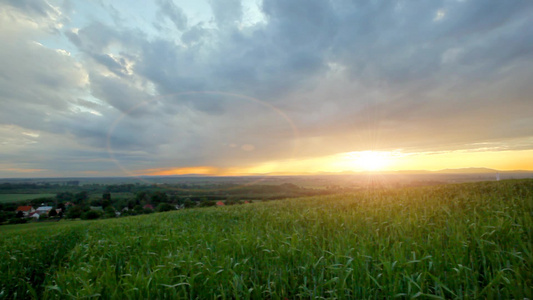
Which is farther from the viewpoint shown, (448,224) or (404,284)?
(448,224)

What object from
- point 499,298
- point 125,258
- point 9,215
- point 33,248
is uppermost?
point 499,298

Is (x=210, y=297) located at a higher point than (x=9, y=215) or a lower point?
higher

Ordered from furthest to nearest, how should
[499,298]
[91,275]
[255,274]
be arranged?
[91,275] < [255,274] < [499,298]

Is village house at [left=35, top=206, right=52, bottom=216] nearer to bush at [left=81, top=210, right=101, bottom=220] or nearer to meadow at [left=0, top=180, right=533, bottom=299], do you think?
bush at [left=81, top=210, right=101, bottom=220]

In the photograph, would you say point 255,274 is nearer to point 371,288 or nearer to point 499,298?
point 371,288

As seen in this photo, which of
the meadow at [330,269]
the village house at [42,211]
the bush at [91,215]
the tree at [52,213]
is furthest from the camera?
the village house at [42,211]

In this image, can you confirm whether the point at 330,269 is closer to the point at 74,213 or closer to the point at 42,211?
the point at 74,213

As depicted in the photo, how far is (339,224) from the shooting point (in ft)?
20.7

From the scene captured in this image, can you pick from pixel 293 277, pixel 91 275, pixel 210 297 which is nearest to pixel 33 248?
pixel 91 275

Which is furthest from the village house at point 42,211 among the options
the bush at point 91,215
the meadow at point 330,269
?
the meadow at point 330,269

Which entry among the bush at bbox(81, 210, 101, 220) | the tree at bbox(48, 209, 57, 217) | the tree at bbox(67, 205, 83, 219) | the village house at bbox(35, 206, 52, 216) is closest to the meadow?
the bush at bbox(81, 210, 101, 220)

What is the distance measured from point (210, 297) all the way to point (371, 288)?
2238mm

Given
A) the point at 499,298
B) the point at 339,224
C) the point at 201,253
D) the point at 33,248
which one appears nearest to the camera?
the point at 499,298

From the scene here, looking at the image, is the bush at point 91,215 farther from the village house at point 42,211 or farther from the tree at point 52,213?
the village house at point 42,211
